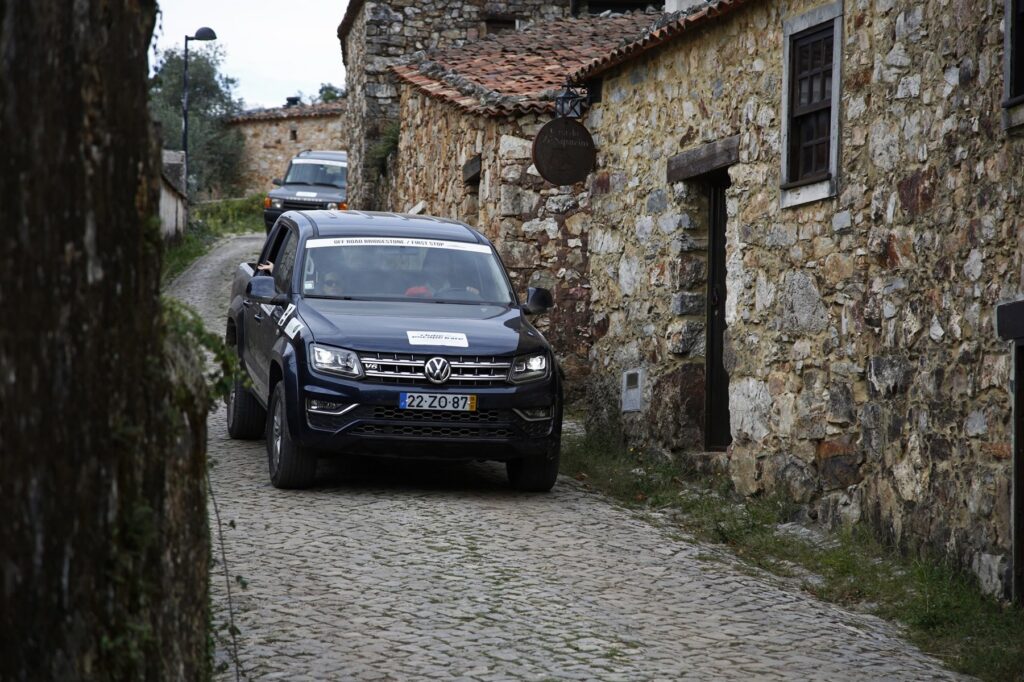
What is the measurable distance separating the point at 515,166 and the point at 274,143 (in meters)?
37.5

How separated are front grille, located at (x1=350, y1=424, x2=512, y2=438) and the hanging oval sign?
4.16 m

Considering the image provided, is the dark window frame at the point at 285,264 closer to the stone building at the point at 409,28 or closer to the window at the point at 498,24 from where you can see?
the stone building at the point at 409,28

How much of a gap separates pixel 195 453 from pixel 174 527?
0.48 meters

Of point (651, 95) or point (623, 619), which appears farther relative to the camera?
point (651, 95)

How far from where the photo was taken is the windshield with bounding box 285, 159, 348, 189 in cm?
3275

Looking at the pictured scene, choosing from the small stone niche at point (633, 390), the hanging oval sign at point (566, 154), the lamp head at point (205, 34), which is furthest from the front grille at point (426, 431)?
the lamp head at point (205, 34)

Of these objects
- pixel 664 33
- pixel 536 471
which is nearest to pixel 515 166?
pixel 664 33

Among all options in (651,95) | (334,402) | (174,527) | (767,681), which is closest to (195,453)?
(174,527)

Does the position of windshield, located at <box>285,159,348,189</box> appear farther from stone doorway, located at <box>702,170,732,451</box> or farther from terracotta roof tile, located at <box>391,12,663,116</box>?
stone doorway, located at <box>702,170,732,451</box>

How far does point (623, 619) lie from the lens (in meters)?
6.79

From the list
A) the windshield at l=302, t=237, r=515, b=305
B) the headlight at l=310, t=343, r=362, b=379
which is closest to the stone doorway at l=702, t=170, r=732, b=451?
the windshield at l=302, t=237, r=515, b=305

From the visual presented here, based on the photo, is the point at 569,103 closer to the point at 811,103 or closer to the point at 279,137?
the point at 811,103

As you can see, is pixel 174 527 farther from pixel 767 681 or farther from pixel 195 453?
pixel 767 681

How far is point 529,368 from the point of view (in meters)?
9.61
